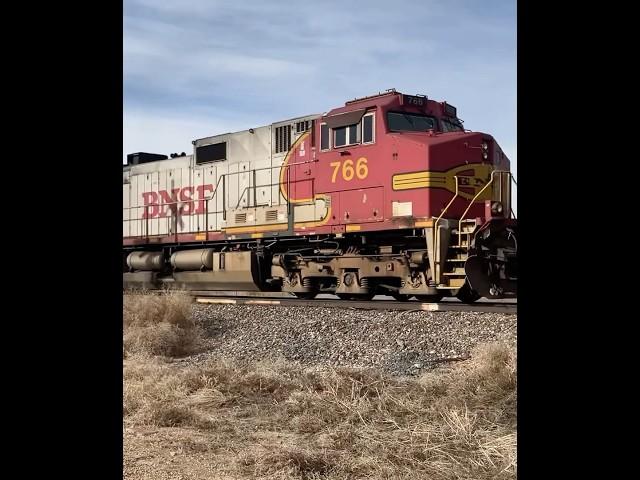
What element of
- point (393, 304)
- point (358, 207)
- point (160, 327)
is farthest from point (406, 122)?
point (160, 327)

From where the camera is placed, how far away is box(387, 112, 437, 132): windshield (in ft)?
39.4

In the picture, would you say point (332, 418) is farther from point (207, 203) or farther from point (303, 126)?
point (207, 203)

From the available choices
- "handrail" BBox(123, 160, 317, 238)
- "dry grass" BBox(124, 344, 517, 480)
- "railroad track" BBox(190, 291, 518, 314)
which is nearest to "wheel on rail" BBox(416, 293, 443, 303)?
"railroad track" BBox(190, 291, 518, 314)

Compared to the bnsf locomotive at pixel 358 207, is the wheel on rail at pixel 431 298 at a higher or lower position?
lower

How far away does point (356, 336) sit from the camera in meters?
8.79

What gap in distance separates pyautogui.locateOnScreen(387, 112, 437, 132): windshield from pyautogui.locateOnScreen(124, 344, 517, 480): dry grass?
624 centimetres

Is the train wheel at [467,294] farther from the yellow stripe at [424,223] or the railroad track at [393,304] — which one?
the yellow stripe at [424,223]

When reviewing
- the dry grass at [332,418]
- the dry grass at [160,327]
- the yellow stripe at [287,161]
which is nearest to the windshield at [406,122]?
the yellow stripe at [287,161]

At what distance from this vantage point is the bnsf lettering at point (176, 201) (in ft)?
53.1

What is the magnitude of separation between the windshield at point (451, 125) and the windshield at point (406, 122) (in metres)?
0.42

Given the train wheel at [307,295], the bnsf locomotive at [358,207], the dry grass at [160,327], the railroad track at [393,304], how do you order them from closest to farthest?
the dry grass at [160,327] < the railroad track at [393,304] < the bnsf locomotive at [358,207] < the train wheel at [307,295]

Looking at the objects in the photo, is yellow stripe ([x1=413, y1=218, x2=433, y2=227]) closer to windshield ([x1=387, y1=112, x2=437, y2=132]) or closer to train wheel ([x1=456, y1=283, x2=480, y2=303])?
train wheel ([x1=456, y1=283, x2=480, y2=303])

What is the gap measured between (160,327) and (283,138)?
5.98 meters
